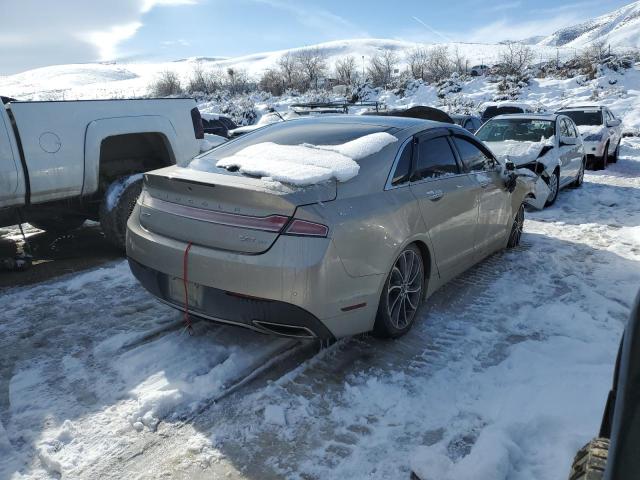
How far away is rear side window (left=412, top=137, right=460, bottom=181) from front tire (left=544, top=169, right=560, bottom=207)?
491 cm

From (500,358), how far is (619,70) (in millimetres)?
31670

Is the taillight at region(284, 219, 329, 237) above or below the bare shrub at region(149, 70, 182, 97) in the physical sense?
below

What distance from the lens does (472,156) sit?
4809mm

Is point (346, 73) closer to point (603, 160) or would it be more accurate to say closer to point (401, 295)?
point (603, 160)

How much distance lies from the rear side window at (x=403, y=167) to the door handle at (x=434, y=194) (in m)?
0.25

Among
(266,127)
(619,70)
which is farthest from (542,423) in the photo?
(619,70)

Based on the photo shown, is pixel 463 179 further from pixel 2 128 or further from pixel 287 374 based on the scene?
pixel 2 128

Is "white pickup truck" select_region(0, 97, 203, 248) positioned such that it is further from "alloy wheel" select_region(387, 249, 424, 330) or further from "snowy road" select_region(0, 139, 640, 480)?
"alloy wheel" select_region(387, 249, 424, 330)

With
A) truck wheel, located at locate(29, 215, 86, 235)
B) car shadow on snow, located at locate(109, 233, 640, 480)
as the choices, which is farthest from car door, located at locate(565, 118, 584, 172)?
truck wheel, located at locate(29, 215, 86, 235)

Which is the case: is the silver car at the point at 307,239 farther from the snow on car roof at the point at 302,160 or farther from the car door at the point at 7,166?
the car door at the point at 7,166

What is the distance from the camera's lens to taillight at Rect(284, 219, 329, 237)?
2.85 meters

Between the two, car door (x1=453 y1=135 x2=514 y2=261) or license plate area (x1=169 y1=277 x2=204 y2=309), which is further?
car door (x1=453 y1=135 x2=514 y2=261)

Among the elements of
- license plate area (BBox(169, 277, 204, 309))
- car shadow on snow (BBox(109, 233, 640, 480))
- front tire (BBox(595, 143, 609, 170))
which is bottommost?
front tire (BBox(595, 143, 609, 170))

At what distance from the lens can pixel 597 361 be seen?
334cm
